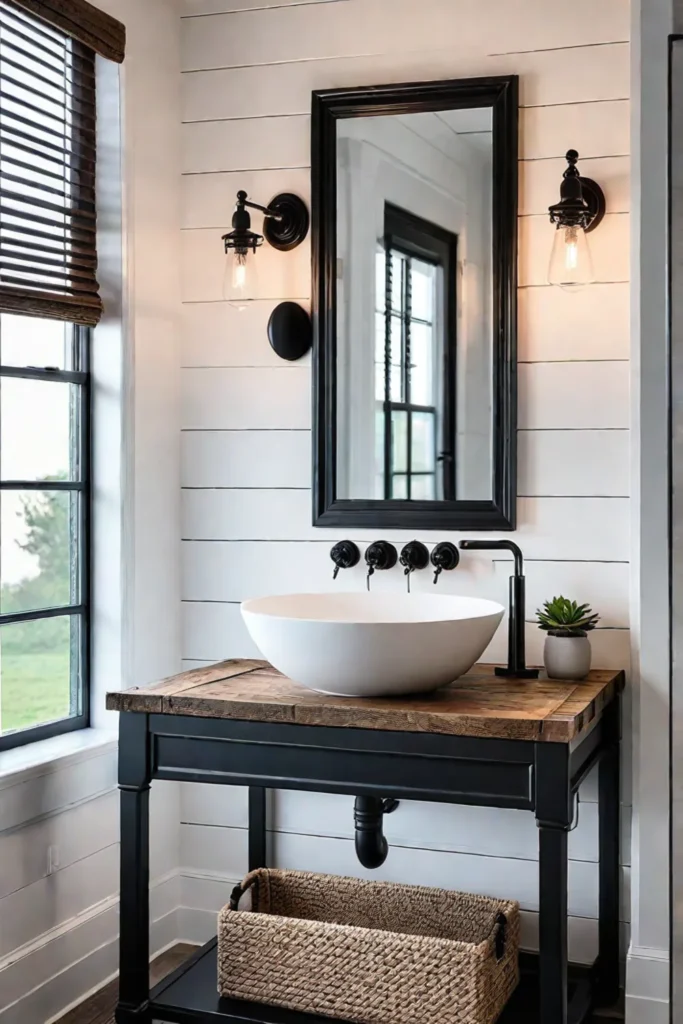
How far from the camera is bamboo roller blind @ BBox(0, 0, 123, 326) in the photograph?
7.96 feet

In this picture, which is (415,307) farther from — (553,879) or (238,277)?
(553,879)

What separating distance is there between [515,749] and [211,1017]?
2.98ft

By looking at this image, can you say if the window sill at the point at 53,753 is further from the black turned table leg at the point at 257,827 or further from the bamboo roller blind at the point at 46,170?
the bamboo roller blind at the point at 46,170

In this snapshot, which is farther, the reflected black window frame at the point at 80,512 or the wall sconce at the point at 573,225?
the reflected black window frame at the point at 80,512

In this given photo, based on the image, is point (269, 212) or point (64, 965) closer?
point (64, 965)

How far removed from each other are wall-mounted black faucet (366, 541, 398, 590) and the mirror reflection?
13 centimetres

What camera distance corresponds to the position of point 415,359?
2.78 m

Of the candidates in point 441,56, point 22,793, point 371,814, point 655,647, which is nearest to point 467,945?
point 371,814

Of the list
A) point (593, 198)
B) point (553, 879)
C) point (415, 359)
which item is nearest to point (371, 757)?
point (553, 879)

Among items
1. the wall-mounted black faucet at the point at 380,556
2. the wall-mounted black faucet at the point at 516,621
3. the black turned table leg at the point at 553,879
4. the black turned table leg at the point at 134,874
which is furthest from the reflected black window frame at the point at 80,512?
the black turned table leg at the point at 553,879

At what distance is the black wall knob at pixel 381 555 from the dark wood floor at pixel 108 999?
3.68ft

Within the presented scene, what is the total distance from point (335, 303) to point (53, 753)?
1.28 m

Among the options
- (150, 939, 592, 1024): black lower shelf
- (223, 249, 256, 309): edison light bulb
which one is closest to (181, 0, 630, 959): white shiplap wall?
(223, 249, 256, 309): edison light bulb

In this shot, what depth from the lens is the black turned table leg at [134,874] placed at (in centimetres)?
231
